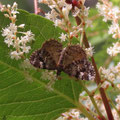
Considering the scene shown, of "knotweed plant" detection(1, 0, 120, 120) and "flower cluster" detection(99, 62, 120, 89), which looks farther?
"flower cluster" detection(99, 62, 120, 89)

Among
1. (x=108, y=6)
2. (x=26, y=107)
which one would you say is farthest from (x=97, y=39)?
(x=26, y=107)

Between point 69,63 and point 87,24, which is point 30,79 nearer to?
point 69,63

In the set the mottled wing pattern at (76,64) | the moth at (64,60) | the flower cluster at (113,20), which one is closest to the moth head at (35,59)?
the moth at (64,60)

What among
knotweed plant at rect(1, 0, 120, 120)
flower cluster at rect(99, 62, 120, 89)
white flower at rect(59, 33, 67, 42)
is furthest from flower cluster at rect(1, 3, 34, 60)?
flower cluster at rect(99, 62, 120, 89)

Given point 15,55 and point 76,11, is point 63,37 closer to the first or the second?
point 76,11

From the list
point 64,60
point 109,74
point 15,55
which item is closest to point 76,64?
point 64,60

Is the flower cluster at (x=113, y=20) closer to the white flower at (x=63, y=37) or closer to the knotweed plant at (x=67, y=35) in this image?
the knotweed plant at (x=67, y=35)

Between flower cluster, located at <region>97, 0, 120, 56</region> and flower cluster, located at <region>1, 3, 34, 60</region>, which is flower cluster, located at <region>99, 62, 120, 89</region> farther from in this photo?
flower cluster, located at <region>1, 3, 34, 60</region>

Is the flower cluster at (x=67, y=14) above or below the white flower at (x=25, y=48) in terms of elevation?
above

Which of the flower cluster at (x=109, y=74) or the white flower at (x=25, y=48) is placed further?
the flower cluster at (x=109, y=74)
